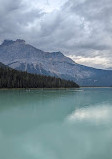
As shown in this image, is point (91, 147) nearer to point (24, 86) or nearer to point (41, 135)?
point (41, 135)

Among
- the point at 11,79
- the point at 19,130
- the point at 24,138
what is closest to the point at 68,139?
the point at 24,138

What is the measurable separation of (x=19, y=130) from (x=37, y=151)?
7.66m

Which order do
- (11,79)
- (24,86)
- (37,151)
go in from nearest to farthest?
(37,151), (11,79), (24,86)

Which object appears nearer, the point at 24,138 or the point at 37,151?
the point at 37,151

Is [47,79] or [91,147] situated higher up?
[47,79]

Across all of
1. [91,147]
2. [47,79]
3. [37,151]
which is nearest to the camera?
[37,151]

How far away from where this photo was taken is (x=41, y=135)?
2264 cm

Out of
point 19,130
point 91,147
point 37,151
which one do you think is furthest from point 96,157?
point 19,130

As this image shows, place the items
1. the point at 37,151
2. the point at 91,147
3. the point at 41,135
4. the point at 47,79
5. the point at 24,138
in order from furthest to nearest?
the point at 47,79 < the point at 41,135 < the point at 24,138 < the point at 91,147 < the point at 37,151

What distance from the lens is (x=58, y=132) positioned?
24500mm

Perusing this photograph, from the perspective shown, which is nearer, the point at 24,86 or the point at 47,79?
the point at 24,86

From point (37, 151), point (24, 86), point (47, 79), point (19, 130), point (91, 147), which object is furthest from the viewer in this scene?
point (47, 79)

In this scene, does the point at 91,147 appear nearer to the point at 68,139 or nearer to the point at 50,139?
the point at 68,139

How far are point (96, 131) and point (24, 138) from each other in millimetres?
10344
